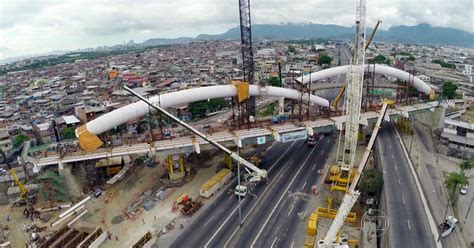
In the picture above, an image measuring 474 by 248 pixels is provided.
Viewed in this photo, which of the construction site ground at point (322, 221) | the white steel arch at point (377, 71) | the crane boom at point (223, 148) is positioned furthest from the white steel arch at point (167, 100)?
the construction site ground at point (322, 221)

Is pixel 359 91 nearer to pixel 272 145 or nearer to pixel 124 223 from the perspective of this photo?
pixel 272 145

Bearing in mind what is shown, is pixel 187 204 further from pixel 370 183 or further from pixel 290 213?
pixel 370 183

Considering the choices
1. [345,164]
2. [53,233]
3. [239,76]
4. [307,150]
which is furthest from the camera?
[239,76]

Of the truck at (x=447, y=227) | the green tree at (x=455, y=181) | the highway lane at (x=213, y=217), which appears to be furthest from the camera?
the green tree at (x=455, y=181)

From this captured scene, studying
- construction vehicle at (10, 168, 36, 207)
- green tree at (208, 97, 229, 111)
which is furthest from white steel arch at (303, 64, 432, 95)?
construction vehicle at (10, 168, 36, 207)

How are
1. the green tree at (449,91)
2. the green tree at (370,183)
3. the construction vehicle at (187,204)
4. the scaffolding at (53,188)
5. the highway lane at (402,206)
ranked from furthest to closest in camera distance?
the green tree at (449,91) < the scaffolding at (53,188) < the construction vehicle at (187,204) < the green tree at (370,183) < the highway lane at (402,206)

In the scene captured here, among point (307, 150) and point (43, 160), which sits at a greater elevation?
point (43, 160)

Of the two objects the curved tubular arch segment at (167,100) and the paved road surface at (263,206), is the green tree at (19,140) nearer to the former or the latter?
the curved tubular arch segment at (167,100)

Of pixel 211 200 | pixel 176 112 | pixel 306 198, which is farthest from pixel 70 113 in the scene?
pixel 306 198
